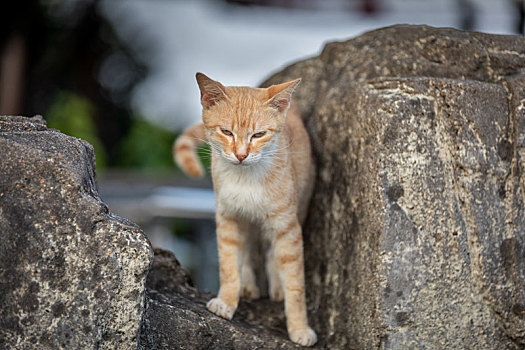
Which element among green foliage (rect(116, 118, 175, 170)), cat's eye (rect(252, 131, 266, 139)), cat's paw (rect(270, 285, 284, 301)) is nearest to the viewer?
cat's eye (rect(252, 131, 266, 139))

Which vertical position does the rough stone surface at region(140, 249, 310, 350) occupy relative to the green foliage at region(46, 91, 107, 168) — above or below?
below

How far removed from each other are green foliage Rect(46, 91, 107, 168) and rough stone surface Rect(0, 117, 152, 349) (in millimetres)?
6662

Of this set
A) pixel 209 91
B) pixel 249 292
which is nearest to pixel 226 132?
pixel 209 91

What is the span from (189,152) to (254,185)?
74 cm

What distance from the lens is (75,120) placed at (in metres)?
8.73

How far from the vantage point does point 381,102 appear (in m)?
2.62

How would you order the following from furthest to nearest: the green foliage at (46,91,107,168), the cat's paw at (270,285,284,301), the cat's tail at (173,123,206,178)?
the green foliage at (46,91,107,168), the cat's tail at (173,123,206,178), the cat's paw at (270,285,284,301)

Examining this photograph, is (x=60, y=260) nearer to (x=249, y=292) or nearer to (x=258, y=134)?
(x=258, y=134)

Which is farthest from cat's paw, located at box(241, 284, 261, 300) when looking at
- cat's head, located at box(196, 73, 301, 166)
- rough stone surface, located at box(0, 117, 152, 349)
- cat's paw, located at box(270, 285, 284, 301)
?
rough stone surface, located at box(0, 117, 152, 349)

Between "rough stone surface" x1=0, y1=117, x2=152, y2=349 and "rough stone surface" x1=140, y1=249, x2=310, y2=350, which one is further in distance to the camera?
"rough stone surface" x1=140, y1=249, x2=310, y2=350

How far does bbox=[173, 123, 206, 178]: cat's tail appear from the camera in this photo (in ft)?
11.0

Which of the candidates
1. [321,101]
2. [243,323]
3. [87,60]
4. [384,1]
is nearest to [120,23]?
[87,60]

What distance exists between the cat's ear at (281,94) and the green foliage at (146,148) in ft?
23.1

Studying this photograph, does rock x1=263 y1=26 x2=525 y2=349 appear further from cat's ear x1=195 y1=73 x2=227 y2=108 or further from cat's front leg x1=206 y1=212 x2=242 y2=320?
cat's ear x1=195 y1=73 x2=227 y2=108
